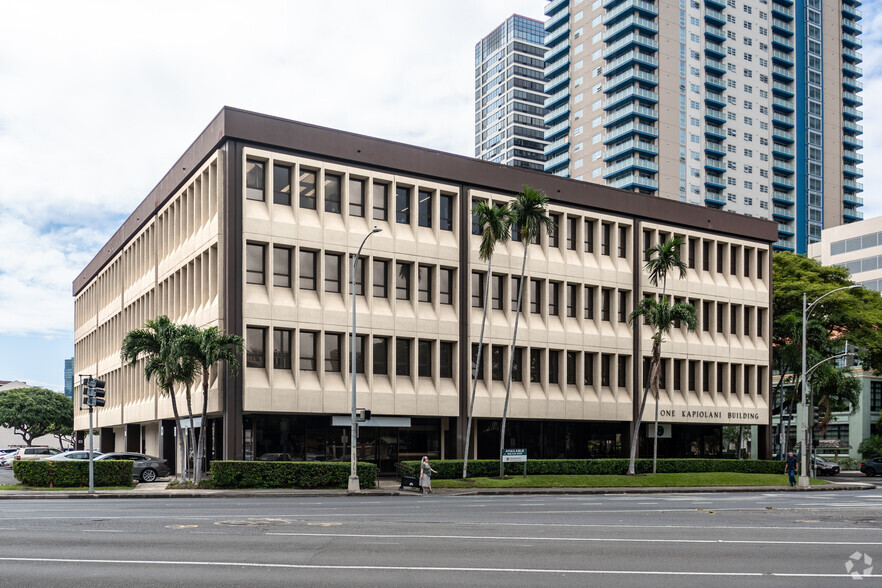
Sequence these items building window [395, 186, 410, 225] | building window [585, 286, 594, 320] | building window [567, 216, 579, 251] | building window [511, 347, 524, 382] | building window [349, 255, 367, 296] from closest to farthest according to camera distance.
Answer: building window [349, 255, 367, 296], building window [395, 186, 410, 225], building window [511, 347, 524, 382], building window [567, 216, 579, 251], building window [585, 286, 594, 320]

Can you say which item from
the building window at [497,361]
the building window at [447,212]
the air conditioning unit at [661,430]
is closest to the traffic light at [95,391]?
the building window at [447,212]

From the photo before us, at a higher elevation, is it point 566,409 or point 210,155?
point 210,155

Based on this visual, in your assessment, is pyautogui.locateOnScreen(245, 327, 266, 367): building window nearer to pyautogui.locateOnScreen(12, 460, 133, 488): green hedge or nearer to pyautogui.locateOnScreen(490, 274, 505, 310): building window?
pyautogui.locateOnScreen(12, 460, 133, 488): green hedge

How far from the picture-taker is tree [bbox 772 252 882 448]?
56.4 m

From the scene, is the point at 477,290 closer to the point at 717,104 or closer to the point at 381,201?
the point at 381,201

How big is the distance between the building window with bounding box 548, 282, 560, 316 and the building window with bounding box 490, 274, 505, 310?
3.39 metres

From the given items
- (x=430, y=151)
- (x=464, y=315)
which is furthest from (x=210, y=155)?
(x=464, y=315)

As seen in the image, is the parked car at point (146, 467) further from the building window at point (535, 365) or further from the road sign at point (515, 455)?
the building window at point (535, 365)

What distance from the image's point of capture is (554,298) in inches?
1964

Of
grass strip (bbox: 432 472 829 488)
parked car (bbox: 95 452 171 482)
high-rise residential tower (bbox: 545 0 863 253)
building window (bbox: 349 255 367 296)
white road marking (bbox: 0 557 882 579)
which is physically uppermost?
high-rise residential tower (bbox: 545 0 863 253)

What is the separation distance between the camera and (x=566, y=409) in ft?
162

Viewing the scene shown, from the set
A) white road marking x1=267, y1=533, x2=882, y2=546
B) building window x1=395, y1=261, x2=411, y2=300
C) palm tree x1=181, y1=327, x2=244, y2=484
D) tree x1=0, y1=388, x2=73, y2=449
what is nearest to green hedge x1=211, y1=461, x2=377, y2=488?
palm tree x1=181, y1=327, x2=244, y2=484

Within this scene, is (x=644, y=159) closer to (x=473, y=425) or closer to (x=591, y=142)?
(x=591, y=142)

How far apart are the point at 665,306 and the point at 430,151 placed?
14056mm
